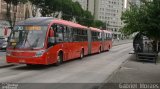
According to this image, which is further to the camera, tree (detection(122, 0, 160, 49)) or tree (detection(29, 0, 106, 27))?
tree (detection(29, 0, 106, 27))

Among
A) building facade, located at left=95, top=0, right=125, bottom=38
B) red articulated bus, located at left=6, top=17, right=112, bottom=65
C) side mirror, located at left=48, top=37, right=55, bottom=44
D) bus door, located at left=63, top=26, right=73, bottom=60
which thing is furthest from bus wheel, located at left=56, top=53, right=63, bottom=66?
building facade, located at left=95, top=0, right=125, bottom=38

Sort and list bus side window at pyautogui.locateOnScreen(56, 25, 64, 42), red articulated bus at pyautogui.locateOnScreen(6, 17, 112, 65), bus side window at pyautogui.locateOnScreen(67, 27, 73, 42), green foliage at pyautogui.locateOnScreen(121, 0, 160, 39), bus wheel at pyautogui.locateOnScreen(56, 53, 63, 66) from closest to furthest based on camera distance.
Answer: green foliage at pyautogui.locateOnScreen(121, 0, 160, 39), red articulated bus at pyautogui.locateOnScreen(6, 17, 112, 65), bus side window at pyautogui.locateOnScreen(56, 25, 64, 42), bus wheel at pyautogui.locateOnScreen(56, 53, 63, 66), bus side window at pyautogui.locateOnScreen(67, 27, 73, 42)

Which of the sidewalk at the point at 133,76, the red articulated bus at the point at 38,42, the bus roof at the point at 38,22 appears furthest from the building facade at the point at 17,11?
the sidewalk at the point at 133,76

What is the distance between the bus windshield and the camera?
60.8ft

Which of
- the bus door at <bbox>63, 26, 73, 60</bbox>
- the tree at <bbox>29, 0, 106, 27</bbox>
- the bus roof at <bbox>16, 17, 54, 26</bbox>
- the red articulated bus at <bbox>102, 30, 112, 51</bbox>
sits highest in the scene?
the tree at <bbox>29, 0, 106, 27</bbox>

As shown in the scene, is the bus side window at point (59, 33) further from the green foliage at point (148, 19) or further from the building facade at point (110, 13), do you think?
the building facade at point (110, 13)

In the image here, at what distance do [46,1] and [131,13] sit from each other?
129 feet

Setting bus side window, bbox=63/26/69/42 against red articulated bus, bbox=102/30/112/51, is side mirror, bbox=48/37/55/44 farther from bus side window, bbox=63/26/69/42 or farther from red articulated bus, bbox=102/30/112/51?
red articulated bus, bbox=102/30/112/51

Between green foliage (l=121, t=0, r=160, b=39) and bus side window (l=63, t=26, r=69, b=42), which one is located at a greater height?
green foliage (l=121, t=0, r=160, b=39)

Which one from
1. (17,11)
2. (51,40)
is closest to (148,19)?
(51,40)

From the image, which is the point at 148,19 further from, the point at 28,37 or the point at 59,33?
the point at 28,37

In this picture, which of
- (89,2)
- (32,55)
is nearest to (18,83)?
(32,55)

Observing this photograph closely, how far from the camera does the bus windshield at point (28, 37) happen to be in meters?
18.5

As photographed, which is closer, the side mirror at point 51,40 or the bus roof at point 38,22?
the side mirror at point 51,40
